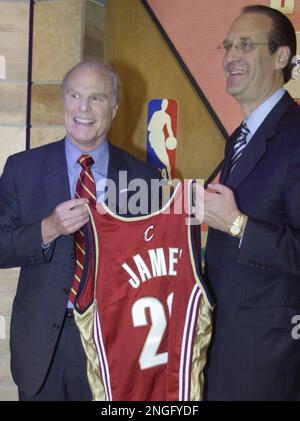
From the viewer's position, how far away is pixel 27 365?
1576 millimetres

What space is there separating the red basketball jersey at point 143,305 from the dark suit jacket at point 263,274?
100 millimetres

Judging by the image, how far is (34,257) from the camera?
1543mm

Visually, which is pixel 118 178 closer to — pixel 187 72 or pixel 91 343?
pixel 91 343

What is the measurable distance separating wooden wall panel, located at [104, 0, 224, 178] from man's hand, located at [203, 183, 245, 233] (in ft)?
3.84

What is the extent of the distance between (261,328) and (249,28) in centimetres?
91

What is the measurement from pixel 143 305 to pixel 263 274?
1.18 ft

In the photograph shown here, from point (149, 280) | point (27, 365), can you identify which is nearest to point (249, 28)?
point (149, 280)

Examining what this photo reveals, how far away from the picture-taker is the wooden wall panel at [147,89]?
8.37 feet

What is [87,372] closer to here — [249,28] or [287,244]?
[287,244]

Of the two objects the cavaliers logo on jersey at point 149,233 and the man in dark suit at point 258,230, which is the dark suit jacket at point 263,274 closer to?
the man in dark suit at point 258,230

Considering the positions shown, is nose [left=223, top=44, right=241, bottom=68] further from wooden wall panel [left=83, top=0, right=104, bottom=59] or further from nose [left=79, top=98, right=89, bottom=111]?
wooden wall panel [left=83, top=0, right=104, bottom=59]

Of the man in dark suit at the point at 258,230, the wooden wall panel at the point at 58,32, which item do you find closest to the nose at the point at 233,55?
the man in dark suit at the point at 258,230

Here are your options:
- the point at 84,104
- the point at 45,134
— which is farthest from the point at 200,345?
the point at 45,134
